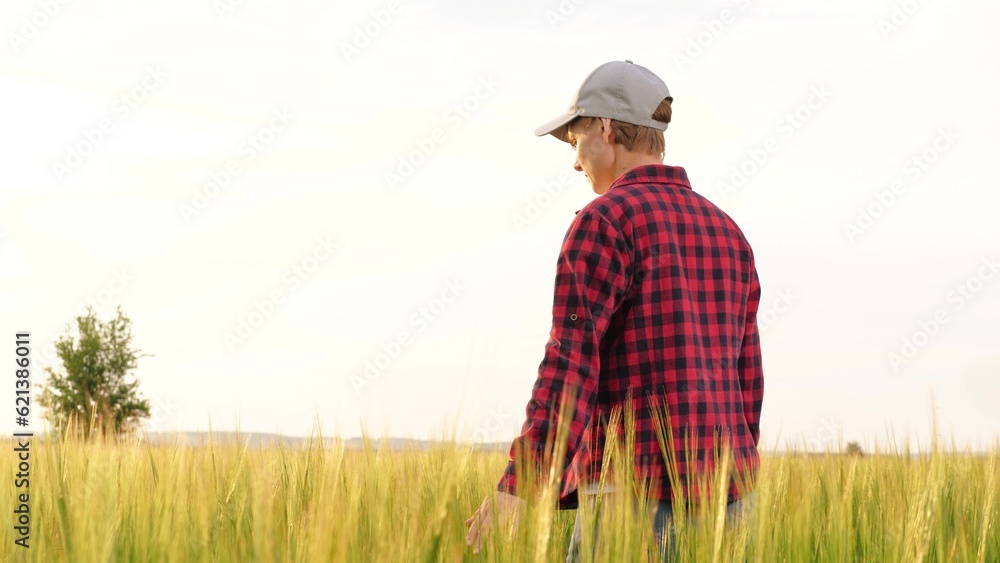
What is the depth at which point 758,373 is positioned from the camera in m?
2.83

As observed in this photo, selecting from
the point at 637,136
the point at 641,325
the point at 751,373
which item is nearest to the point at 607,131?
the point at 637,136

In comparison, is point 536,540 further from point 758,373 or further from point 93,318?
point 93,318

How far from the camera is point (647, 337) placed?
245cm

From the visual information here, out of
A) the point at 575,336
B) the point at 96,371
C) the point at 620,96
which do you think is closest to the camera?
the point at 575,336

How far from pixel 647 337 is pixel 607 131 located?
633mm

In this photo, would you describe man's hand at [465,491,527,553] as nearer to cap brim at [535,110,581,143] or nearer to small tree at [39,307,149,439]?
cap brim at [535,110,581,143]

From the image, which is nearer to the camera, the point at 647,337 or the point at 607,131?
the point at 647,337

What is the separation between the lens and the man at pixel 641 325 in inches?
90.3

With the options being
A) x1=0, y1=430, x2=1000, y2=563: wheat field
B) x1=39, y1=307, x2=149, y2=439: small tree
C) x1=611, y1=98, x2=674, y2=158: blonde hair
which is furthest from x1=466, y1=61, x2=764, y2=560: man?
x1=39, y1=307, x2=149, y2=439: small tree

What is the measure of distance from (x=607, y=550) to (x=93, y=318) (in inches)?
902

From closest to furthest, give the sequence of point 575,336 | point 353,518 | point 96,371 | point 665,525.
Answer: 1. point 353,518
2. point 575,336
3. point 665,525
4. point 96,371

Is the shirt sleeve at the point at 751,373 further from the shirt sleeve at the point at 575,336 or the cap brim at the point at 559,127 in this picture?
the cap brim at the point at 559,127

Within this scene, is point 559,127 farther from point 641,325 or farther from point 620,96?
point 641,325

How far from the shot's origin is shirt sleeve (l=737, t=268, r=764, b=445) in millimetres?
2812
